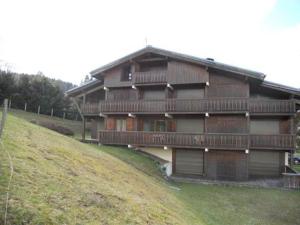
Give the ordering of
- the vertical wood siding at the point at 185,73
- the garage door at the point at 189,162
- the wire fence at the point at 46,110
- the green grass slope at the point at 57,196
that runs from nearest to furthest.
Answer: the green grass slope at the point at 57,196 < the vertical wood siding at the point at 185,73 < the garage door at the point at 189,162 < the wire fence at the point at 46,110

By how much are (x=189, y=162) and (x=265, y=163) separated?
5907mm

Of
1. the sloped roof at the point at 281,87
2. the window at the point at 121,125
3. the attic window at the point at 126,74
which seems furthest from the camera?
the attic window at the point at 126,74

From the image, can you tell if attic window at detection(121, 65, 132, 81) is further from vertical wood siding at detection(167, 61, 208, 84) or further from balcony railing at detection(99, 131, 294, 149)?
balcony railing at detection(99, 131, 294, 149)

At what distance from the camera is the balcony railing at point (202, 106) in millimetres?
18672

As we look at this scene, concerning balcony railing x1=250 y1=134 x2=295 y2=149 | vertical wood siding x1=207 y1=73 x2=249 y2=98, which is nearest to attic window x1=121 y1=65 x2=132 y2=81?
vertical wood siding x1=207 y1=73 x2=249 y2=98

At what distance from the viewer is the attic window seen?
23.2m

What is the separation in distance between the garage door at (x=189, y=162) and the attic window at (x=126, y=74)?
8032mm

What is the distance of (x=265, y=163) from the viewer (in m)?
19.9

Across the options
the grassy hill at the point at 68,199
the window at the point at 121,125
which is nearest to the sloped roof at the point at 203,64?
the window at the point at 121,125

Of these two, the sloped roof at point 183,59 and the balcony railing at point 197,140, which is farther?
the sloped roof at point 183,59

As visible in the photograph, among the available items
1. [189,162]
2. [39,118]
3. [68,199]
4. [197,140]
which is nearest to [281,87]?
[197,140]

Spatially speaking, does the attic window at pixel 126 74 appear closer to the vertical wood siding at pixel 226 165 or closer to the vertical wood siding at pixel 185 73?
the vertical wood siding at pixel 185 73

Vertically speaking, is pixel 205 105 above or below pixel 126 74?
below

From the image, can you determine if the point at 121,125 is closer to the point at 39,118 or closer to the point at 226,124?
the point at 226,124
